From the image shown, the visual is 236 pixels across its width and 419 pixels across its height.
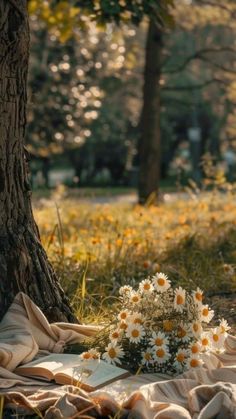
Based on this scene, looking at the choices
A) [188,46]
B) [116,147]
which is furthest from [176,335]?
[188,46]

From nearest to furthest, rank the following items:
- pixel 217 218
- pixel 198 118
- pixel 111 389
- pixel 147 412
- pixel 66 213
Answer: pixel 147 412 → pixel 111 389 → pixel 217 218 → pixel 66 213 → pixel 198 118

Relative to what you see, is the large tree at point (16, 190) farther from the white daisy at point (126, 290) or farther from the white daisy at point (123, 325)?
the white daisy at point (123, 325)

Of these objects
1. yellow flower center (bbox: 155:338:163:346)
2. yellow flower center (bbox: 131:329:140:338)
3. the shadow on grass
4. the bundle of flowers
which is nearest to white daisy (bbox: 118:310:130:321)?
the bundle of flowers

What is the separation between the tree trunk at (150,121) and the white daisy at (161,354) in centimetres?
1049

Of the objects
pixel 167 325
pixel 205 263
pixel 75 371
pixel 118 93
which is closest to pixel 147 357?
pixel 167 325

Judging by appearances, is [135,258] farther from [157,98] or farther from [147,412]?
[157,98]

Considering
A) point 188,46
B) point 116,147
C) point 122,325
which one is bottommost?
point 116,147

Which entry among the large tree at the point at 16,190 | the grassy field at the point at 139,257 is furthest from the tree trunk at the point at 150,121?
the large tree at the point at 16,190

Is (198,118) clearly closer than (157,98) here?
No

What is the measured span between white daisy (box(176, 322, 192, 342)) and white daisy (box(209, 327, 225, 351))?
176 millimetres

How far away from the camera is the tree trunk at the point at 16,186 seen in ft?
16.4

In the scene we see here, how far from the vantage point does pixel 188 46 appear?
42094 millimetres

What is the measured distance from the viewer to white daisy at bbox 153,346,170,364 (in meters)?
4.46

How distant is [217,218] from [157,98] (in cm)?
507
